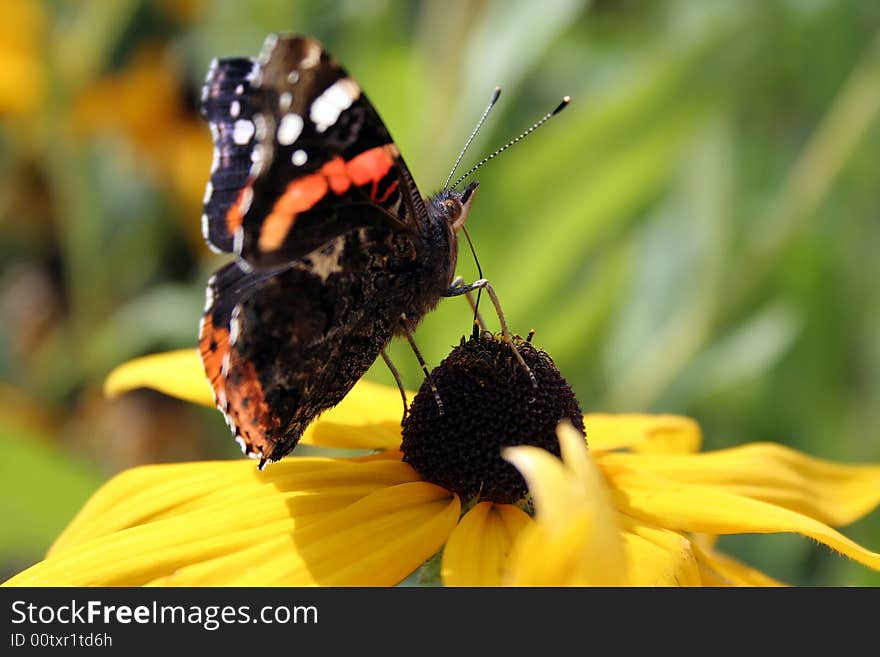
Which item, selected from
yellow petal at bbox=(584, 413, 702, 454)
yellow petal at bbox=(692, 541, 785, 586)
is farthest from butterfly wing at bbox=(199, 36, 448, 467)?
yellow petal at bbox=(692, 541, 785, 586)

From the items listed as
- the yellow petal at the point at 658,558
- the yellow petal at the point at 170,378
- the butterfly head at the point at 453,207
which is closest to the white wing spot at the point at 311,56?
the butterfly head at the point at 453,207

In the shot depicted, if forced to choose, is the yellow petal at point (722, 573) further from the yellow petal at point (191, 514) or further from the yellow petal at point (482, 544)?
the yellow petal at point (191, 514)

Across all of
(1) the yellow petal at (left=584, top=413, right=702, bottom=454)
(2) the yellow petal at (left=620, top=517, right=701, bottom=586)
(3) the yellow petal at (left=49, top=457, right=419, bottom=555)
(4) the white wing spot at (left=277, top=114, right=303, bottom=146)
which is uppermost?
(4) the white wing spot at (left=277, top=114, right=303, bottom=146)

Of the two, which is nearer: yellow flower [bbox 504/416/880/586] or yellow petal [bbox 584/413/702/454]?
yellow flower [bbox 504/416/880/586]

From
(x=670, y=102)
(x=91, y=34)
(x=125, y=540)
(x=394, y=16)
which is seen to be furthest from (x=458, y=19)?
(x=125, y=540)

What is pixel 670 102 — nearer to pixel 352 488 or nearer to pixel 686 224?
pixel 686 224

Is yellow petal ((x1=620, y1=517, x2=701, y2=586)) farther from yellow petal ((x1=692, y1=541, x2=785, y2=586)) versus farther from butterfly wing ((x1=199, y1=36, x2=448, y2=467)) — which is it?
butterfly wing ((x1=199, y1=36, x2=448, y2=467))
